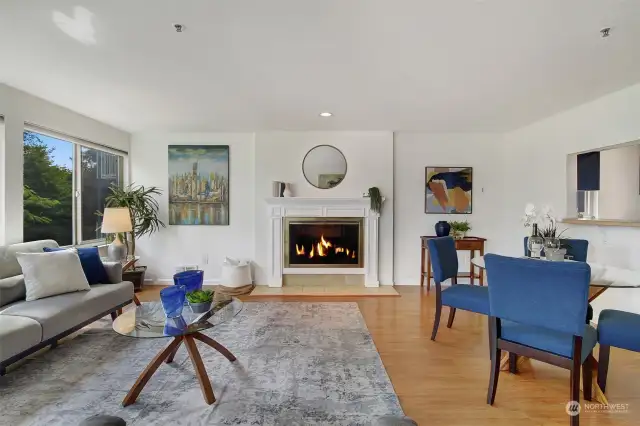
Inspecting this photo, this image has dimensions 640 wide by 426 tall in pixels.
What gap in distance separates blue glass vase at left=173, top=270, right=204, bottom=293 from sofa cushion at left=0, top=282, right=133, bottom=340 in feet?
2.87

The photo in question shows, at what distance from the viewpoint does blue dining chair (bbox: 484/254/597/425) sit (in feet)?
5.83

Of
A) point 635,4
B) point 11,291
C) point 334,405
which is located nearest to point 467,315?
point 334,405

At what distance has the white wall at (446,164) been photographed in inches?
197

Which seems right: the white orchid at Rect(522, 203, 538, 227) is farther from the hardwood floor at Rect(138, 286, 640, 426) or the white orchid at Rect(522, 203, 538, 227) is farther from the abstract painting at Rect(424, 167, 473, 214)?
the abstract painting at Rect(424, 167, 473, 214)

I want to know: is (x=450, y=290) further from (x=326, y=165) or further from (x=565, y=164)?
(x=326, y=165)

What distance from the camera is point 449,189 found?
16.5 feet

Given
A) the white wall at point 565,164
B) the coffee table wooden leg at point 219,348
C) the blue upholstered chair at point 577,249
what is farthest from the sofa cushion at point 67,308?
the white wall at point 565,164

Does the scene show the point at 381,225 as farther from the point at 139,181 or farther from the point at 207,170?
the point at 139,181

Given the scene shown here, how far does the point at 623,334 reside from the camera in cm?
198

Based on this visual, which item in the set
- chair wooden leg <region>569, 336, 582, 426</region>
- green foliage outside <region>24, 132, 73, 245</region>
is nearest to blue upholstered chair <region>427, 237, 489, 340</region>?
chair wooden leg <region>569, 336, 582, 426</region>

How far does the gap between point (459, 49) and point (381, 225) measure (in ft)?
9.71

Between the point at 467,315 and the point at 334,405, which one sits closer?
the point at 334,405

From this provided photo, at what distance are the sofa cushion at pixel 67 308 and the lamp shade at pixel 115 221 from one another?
915 mm

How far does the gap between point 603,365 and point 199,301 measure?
267 centimetres
